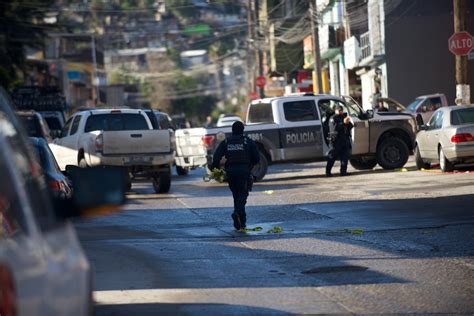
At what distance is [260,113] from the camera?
29516 mm

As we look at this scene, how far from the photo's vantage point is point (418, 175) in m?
26.5

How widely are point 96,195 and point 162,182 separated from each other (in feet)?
67.8

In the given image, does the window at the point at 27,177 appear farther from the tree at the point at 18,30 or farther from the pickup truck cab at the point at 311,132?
the tree at the point at 18,30

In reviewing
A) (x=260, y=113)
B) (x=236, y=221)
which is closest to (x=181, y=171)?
(x=260, y=113)

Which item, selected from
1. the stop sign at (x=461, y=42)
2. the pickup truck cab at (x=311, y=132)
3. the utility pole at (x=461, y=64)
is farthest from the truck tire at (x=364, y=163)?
the stop sign at (x=461, y=42)

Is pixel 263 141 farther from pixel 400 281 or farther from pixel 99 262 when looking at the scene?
pixel 400 281

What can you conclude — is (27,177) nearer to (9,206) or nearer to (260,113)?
(9,206)

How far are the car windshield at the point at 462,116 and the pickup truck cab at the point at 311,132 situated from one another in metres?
3.72

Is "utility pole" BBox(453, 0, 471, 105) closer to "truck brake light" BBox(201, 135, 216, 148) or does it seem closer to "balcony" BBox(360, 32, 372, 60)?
"truck brake light" BBox(201, 135, 216, 148)

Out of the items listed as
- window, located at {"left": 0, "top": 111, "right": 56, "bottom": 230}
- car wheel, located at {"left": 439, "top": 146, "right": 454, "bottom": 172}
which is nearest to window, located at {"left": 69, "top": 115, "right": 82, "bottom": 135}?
car wheel, located at {"left": 439, "top": 146, "right": 454, "bottom": 172}

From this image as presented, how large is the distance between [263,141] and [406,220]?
11.8 metres

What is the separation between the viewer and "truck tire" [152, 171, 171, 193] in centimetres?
2592

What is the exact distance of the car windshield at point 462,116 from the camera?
25.5 m

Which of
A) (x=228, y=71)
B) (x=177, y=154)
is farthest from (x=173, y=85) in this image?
(x=177, y=154)
